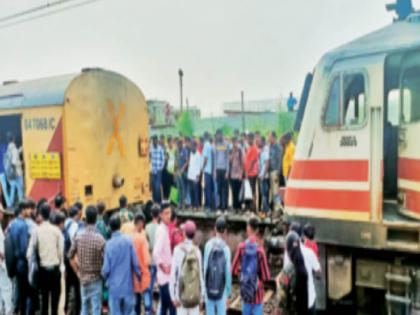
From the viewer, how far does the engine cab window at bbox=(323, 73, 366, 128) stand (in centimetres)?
539

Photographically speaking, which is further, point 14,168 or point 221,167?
point 221,167

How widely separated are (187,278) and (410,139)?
305cm

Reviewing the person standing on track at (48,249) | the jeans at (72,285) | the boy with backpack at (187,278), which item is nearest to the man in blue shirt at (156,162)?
the jeans at (72,285)

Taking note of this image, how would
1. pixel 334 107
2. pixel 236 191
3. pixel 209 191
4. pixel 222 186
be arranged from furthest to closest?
pixel 209 191 → pixel 222 186 → pixel 236 191 → pixel 334 107

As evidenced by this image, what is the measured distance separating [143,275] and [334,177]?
2.71 m

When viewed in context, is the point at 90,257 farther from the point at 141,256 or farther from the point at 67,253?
the point at 67,253

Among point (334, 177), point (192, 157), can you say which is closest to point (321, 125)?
point (334, 177)

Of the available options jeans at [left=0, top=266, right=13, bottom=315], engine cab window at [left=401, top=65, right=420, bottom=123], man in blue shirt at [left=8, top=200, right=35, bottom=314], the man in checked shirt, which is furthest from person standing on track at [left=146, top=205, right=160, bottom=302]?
engine cab window at [left=401, top=65, right=420, bottom=123]

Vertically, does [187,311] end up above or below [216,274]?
below

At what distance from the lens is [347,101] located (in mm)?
5461

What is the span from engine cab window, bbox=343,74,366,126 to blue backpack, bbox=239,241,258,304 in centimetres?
190

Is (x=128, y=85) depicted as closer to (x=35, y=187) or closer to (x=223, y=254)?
(x=35, y=187)

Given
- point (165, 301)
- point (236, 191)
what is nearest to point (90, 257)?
point (165, 301)

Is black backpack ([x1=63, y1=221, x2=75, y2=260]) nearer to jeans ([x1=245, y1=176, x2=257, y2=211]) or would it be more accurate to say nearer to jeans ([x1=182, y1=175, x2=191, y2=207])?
jeans ([x1=245, y1=176, x2=257, y2=211])
